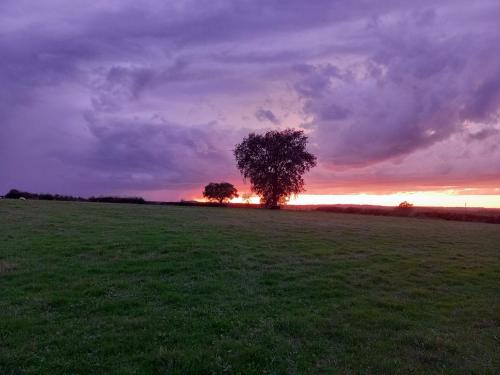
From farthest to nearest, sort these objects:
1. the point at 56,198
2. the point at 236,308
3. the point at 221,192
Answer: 1. the point at 221,192
2. the point at 56,198
3. the point at 236,308

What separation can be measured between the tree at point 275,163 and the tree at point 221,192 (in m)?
36.2

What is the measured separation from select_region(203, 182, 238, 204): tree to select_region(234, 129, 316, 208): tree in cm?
3619

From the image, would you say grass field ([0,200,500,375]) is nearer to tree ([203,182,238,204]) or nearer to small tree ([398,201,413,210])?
small tree ([398,201,413,210])

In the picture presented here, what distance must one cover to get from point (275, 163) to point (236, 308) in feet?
250

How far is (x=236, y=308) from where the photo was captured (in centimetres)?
1462

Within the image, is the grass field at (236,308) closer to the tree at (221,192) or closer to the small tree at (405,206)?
the small tree at (405,206)

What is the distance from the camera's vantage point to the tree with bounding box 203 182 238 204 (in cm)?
12838

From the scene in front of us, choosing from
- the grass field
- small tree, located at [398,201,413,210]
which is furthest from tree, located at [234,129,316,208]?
the grass field

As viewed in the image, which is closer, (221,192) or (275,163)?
(275,163)

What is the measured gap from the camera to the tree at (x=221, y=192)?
128375mm

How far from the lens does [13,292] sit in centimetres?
1573

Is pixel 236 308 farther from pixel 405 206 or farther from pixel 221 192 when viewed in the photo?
pixel 221 192

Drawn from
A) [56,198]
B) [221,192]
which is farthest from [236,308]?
[221,192]

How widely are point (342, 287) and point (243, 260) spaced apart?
5936mm
